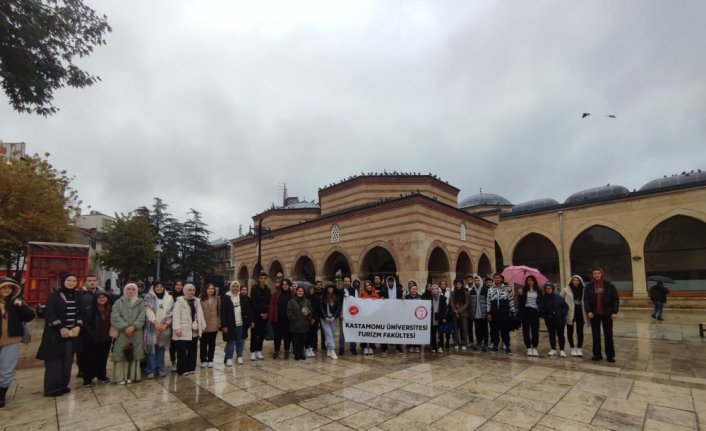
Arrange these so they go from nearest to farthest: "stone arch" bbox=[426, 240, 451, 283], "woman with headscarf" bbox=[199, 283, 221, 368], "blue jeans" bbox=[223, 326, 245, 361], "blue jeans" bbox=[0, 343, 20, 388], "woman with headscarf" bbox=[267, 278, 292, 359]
Answer: "blue jeans" bbox=[0, 343, 20, 388] < "woman with headscarf" bbox=[199, 283, 221, 368] < "blue jeans" bbox=[223, 326, 245, 361] < "woman with headscarf" bbox=[267, 278, 292, 359] < "stone arch" bbox=[426, 240, 451, 283]

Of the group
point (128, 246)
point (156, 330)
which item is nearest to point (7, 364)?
point (156, 330)

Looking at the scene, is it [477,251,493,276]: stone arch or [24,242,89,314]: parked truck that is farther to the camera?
[477,251,493,276]: stone arch

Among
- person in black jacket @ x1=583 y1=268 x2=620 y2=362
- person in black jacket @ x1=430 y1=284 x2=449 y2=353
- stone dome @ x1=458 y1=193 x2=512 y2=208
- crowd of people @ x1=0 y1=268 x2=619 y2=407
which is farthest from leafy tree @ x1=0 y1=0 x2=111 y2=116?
stone dome @ x1=458 y1=193 x2=512 y2=208

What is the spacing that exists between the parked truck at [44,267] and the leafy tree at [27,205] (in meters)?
2.75

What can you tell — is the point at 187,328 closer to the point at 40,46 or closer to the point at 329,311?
the point at 329,311

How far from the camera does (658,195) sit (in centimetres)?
2014

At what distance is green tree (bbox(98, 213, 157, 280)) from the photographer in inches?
961

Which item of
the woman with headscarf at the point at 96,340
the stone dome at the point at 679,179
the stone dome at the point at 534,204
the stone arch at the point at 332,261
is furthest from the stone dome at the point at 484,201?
the woman with headscarf at the point at 96,340

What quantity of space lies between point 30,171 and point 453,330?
69.8 ft

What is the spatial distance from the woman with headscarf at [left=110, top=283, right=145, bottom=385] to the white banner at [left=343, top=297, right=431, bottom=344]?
394cm

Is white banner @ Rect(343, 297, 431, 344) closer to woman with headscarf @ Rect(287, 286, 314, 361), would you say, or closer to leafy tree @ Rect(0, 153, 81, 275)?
woman with headscarf @ Rect(287, 286, 314, 361)

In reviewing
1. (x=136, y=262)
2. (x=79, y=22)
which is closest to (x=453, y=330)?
(x=79, y=22)

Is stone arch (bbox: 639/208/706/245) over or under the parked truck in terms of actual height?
over

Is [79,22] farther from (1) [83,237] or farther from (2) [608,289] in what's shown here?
(1) [83,237]
